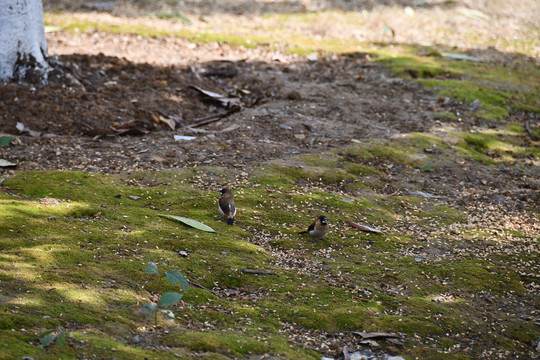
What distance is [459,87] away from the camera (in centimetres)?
947

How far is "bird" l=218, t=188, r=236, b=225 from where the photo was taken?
4.84 m

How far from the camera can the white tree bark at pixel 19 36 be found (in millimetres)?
6777

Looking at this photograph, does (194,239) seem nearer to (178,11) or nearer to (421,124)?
(421,124)

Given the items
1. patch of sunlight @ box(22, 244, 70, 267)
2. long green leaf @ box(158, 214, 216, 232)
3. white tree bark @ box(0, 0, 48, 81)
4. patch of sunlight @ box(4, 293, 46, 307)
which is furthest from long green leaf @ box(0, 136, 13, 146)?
patch of sunlight @ box(4, 293, 46, 307)

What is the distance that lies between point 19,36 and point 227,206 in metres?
4.03

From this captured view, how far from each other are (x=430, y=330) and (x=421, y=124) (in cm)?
484

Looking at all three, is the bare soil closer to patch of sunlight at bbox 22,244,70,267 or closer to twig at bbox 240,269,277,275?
patch of sunlight at bbox 22,244,70,267

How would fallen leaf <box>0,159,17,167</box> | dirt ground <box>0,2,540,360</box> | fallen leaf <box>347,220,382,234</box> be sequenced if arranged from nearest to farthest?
1. fallen leaf <box>347,220,382,234</box>
2. fallen leaf <box>0,159,17,167</box>
3. dirt ground <box>0,2,540,360</box>

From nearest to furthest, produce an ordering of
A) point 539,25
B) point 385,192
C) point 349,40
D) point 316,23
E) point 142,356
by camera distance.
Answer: point 142,356 < point 385,192 < point 349,40 < point 316,23 < point 539,25

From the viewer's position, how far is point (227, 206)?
15.9 feet

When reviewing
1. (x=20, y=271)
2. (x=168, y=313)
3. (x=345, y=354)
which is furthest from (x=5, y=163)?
(x=345, y=354)

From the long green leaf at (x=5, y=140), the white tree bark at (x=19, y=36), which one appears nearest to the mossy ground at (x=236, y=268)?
the long green leaf at (x=5, y=140)

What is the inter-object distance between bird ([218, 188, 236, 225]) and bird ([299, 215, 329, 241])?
698 millimetres

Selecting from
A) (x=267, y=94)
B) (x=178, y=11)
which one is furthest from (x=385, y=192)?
(x=178, y=11)
